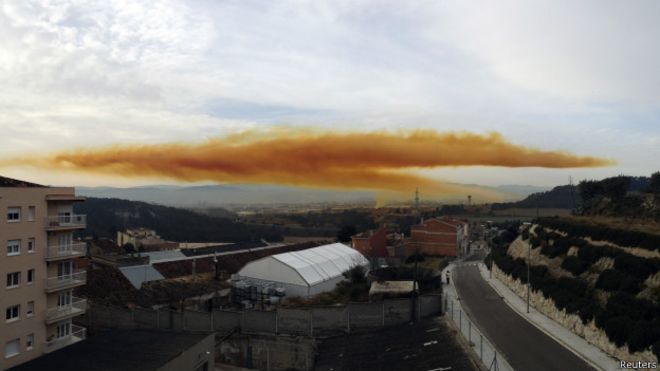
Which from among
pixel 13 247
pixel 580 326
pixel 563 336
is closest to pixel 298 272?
pixel 13 247

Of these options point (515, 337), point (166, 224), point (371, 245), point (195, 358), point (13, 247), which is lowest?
Answer: point (166, 224)

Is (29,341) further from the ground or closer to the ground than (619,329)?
closer to the ground

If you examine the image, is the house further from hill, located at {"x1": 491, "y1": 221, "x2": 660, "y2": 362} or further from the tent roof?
hill, located at {"x1": 491, "y1": 221, "x2": 660, "y2": 362}

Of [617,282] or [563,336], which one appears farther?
[617,282]

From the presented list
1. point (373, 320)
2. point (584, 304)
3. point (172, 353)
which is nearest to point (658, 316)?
point (584, 304)

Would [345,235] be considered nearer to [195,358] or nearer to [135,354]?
[195,358]

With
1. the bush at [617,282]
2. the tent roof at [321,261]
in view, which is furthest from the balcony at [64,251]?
the bush at [617,282]

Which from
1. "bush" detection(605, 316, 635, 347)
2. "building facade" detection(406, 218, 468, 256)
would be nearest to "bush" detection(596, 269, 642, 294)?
"bush" detection(605, 316, 635, 347)

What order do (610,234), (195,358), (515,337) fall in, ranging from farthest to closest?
(610,234) < (515,337) < (195,358)
